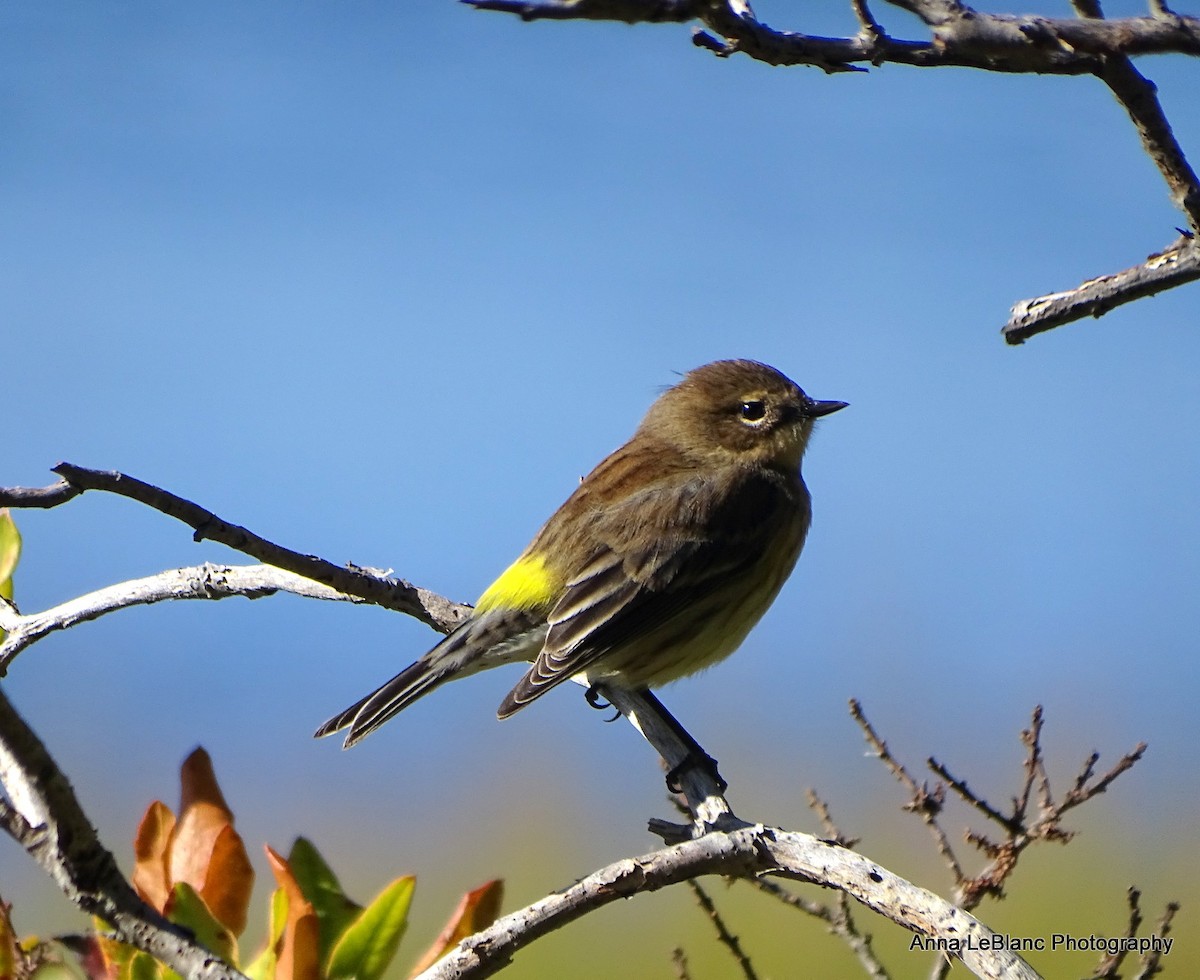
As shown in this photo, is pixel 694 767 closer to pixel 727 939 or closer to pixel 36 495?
pixel 727 939

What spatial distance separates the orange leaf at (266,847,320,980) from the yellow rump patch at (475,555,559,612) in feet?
8.46

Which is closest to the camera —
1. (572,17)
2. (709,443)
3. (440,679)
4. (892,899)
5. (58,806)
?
(572,17)

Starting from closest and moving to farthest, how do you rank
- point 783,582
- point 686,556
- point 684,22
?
point 684,22 → point 686,556 → point 783,582

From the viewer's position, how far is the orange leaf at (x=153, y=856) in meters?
2.68

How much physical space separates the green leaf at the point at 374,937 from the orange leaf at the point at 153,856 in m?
0.45

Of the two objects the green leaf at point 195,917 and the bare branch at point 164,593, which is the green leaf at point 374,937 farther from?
the bare branch at point 164,593

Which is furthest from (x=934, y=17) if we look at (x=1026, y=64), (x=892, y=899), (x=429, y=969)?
(x=429, y=969)

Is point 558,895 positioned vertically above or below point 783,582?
below

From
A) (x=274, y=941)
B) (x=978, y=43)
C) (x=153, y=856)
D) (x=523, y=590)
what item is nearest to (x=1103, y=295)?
(x=978, y=43)

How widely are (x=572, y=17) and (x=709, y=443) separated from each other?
13.4 feet

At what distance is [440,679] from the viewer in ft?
15.4

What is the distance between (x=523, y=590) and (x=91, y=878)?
2864 mm

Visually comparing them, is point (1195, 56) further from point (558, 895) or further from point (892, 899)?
point (558, 895)

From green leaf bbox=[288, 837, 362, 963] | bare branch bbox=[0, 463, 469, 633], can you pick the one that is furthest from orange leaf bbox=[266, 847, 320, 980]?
bare branch bbox=[0, 463, 469, 633]
